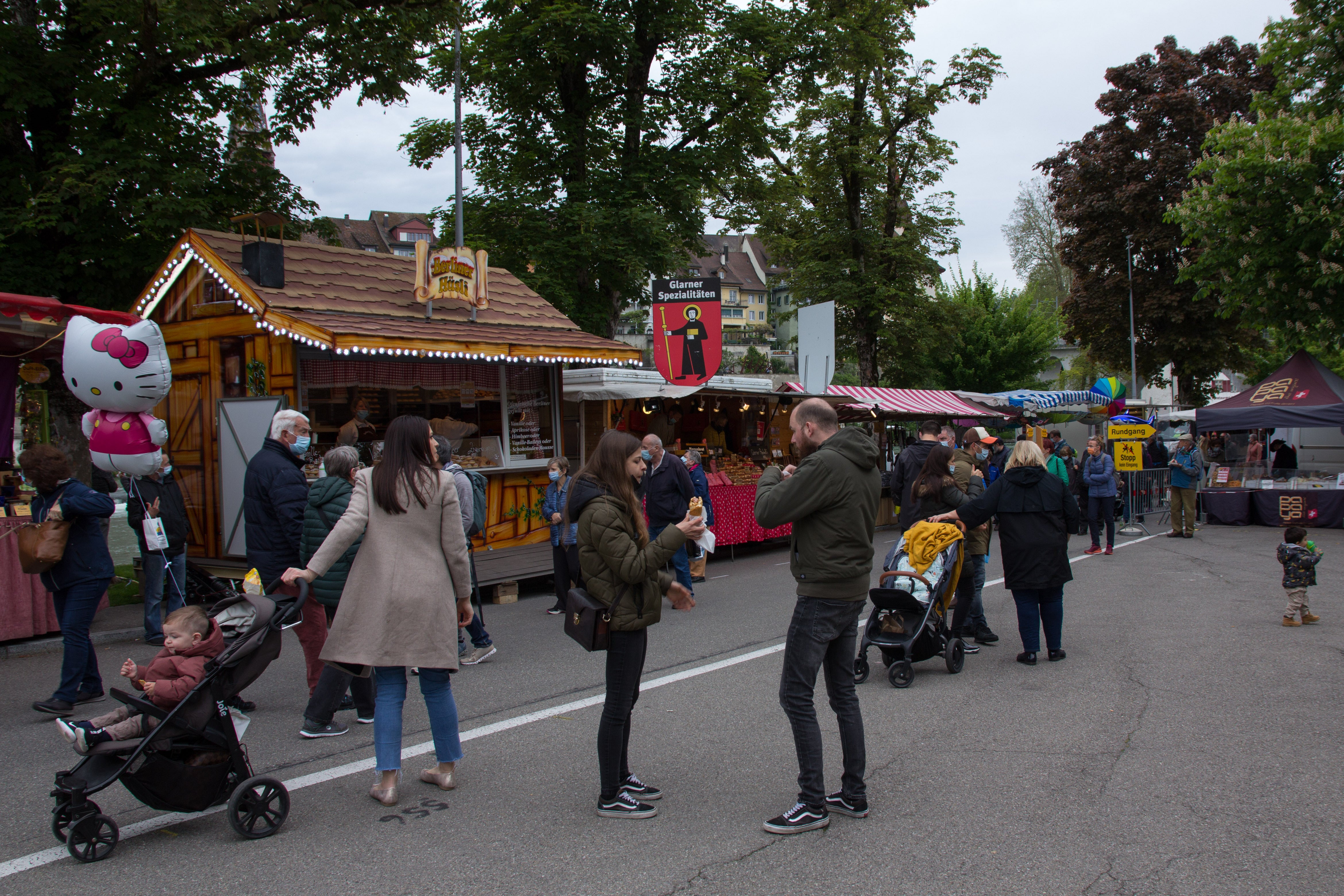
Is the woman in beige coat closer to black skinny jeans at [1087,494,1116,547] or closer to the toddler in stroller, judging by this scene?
the toddler in stroller

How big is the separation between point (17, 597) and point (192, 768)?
17.6 feet

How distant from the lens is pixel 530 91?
19.3 m

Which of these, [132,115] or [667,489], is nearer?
[667,489]

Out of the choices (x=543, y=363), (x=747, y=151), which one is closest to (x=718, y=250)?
(x=747, y=151)

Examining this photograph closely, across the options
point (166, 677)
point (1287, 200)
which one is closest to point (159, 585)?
point (166, 677)

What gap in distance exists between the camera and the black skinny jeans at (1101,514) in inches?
550

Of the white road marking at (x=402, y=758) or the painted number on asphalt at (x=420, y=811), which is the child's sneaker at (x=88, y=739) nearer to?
the white road marking at (x=402, y=758)

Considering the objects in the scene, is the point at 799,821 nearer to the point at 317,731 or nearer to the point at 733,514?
the point at 317,731

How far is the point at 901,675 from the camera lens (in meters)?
6.39

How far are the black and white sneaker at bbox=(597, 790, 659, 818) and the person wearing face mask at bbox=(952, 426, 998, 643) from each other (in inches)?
144

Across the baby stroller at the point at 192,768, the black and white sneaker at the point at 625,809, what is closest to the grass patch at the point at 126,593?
the baby stroller at the point at 192,768

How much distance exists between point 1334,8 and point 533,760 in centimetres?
2456

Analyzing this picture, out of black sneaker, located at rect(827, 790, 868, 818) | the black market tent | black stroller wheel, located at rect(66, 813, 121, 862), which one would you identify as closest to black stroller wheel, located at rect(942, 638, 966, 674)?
black sneaker, located at rect(827, 790, 868, 818)

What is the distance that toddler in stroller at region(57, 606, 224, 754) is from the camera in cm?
376
